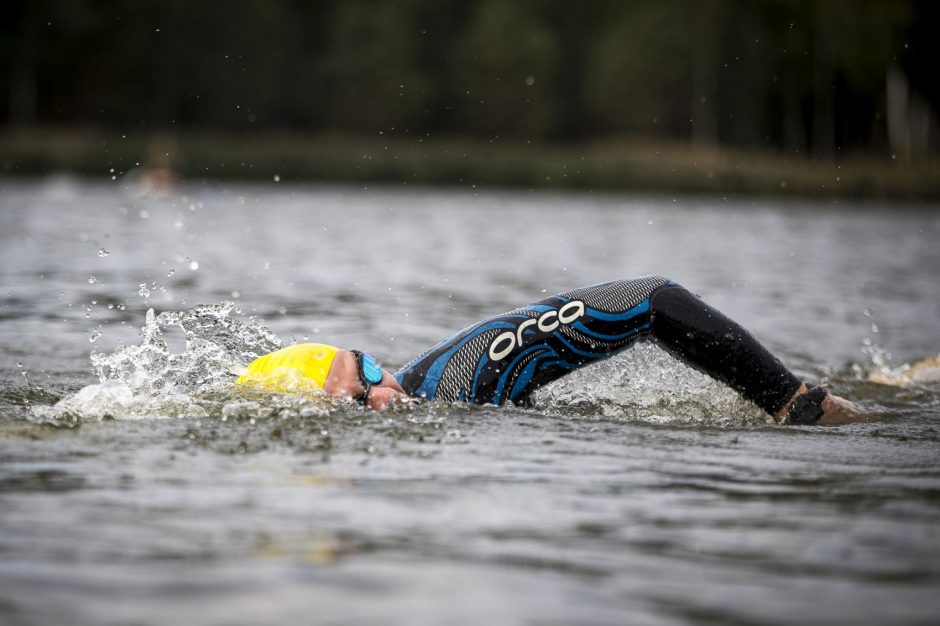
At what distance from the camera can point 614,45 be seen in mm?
67125

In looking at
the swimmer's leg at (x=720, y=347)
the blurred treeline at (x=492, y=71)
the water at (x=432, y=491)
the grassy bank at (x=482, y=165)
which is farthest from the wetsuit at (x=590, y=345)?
the blurred treeline at (x=492, y=71)

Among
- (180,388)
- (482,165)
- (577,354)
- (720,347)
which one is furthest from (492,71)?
(720,347)

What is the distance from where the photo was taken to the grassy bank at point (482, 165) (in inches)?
1580

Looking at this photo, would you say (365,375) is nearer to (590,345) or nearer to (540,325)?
(540,325)

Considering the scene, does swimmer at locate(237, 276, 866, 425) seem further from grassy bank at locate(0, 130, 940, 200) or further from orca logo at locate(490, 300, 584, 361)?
grassy bank at locate(0, 130, 940, 200)

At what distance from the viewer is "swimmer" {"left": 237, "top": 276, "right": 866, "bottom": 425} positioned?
6.47 meters

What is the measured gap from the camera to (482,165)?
45.3m

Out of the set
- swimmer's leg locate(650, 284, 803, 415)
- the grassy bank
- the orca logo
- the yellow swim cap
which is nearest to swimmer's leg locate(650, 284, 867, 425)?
swimmer's leg locate(650, 284, 803, 415)

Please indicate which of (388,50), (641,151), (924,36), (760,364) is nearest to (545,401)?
(760,364)

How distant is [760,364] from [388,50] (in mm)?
61629

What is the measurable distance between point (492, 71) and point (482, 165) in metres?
21.5

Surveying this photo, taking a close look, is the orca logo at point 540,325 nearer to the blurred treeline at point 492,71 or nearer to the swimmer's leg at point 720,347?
the swimmer's leg at point 720,347

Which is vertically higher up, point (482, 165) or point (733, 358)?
point (482, 165)

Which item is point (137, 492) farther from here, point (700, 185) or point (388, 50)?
point (388, 50)
